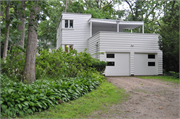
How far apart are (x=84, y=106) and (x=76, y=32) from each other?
13197 millimetres

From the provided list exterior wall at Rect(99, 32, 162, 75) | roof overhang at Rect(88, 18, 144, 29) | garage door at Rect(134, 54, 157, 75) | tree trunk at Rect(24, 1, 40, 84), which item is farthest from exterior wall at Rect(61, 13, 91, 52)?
tree trunk at Rect(24, 1, 40, 84)

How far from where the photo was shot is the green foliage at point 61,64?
752 centimetres

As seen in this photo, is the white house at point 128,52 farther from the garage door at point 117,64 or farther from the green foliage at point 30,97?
the green foliage at point 30,97

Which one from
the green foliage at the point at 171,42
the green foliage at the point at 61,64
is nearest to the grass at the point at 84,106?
the green foliage at the point at 61,64

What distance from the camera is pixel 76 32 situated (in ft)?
57.3

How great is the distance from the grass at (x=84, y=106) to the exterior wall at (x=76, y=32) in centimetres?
1123

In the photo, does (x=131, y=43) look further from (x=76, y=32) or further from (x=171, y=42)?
(x=76, y=32)

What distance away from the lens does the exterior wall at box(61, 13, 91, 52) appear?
17203 mm

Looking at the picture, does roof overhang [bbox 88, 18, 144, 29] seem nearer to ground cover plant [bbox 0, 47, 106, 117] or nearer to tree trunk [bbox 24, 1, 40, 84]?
ground cover plant [bbox 0, 47, 106, 117]

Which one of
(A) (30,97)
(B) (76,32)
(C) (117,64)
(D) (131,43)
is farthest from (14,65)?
(B) (76,32)

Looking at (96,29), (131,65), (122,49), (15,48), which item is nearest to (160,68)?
(131,65)

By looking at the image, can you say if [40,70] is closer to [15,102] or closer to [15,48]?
[15,48]

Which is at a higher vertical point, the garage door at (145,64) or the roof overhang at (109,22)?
the roof overhang at (109,22)

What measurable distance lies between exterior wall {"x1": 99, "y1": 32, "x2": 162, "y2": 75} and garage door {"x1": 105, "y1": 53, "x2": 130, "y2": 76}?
14.5 inches
